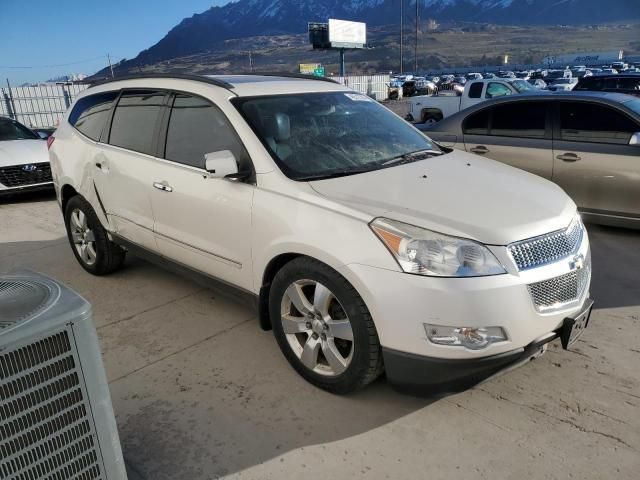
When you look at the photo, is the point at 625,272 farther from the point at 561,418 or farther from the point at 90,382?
the point at 90,382

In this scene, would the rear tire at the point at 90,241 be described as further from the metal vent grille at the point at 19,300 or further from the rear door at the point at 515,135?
the rear door at the point at 515,135

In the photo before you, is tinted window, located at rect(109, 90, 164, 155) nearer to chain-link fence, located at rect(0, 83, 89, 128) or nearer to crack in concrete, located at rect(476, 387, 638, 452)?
crack in concrete, located at rect(476, 387, 638, 452)

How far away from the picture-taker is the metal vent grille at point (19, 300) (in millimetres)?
1746

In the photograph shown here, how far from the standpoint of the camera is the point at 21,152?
27.6 ft

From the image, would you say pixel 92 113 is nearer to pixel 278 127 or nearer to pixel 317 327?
pixel 278 127

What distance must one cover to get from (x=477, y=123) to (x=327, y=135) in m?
3.70

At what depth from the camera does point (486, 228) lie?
2527 millimetres

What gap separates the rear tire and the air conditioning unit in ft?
9.04

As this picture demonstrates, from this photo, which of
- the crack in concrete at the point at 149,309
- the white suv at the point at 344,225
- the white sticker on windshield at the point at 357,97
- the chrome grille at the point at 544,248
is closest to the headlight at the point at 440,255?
the white suv at the point at 344,225

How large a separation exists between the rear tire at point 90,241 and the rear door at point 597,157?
462cm

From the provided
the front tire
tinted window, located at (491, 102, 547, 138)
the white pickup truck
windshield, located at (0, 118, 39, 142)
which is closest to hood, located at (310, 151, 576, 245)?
the front tire

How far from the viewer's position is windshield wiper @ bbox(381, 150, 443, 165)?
3.41 metres

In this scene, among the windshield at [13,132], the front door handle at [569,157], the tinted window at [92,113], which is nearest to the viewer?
the tinted window at [92,113]

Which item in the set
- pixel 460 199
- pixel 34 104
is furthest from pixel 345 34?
pixel 460 199
